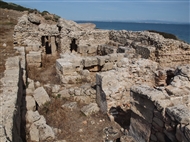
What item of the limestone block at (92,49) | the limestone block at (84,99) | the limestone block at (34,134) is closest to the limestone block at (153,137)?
the limestone block at (34,134)

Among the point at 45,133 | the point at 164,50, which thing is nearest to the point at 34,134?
the point at 45,133

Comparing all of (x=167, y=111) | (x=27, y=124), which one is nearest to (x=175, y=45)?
(x=167, y=111)

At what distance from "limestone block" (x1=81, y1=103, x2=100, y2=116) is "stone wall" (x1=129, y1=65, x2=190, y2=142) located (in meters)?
1.79

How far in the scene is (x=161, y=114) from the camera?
3.95 metres

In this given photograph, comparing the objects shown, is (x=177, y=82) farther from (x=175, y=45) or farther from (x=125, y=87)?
(x=175, y=45)

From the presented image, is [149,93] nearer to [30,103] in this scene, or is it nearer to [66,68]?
[30,103]

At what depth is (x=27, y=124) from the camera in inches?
209

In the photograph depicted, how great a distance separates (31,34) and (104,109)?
8.94 m

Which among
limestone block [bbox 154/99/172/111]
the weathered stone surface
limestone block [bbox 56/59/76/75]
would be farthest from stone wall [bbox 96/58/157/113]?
the weathered stone surface

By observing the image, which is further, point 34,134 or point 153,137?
point 34,134

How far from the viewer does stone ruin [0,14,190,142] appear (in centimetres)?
400

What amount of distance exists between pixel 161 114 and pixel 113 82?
8.72ft

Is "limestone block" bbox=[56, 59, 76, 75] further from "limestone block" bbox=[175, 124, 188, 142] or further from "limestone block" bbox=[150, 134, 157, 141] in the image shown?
"limestone block" bbox=[175, 124, 188, 142]

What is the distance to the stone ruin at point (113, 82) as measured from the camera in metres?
4.00
